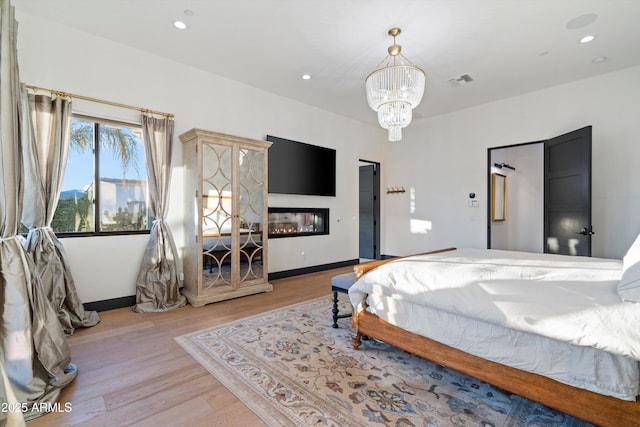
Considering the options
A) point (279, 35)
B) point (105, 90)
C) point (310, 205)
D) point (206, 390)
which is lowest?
point (206, 390)

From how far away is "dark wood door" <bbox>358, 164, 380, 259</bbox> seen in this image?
21.8 ft

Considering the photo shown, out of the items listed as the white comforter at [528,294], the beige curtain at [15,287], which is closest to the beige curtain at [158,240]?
the beige curtain at [15,287]

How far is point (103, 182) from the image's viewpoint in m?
3.38

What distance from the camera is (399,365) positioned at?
2.18m

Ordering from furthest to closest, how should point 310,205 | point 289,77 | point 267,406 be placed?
point 310,205 < point 289,77 < point 267,406

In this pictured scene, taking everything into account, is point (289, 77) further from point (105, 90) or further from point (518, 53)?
point (518, 53)

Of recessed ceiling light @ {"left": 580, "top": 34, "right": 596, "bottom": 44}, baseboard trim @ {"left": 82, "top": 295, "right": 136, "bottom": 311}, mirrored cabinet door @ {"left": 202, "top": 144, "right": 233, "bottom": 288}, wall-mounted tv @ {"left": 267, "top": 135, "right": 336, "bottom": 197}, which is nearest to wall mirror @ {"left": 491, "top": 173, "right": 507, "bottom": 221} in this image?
recessed ceiling light @ {"left": 580, "top": 34, "right": 596, "bottom": 44}

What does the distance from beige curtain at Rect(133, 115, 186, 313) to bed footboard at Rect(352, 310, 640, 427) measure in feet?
8.44

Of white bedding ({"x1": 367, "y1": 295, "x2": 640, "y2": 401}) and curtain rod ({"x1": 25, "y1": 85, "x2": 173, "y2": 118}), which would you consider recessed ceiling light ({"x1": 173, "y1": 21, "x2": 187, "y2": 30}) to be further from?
white bedding ({"x1": 367, "y1": 295, "x2": 640, "y2": 401})

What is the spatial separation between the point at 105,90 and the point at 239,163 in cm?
165

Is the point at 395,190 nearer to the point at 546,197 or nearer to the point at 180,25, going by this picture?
the point at 546,197

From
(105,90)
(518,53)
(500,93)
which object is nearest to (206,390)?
(105,90)

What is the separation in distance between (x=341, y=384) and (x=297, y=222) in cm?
343

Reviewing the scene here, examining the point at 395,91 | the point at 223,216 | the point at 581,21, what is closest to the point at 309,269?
the point at 223,216
